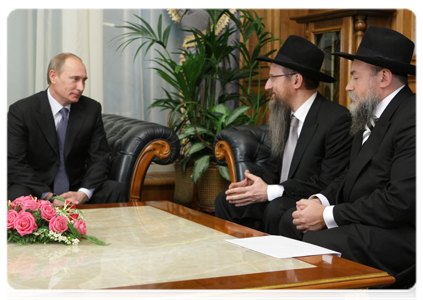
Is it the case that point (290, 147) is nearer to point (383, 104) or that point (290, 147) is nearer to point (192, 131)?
point (383, 104)

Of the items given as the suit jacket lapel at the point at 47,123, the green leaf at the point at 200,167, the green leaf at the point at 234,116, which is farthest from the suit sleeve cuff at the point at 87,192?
the green leaf at the point at 234,116

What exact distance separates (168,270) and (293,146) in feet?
5.80

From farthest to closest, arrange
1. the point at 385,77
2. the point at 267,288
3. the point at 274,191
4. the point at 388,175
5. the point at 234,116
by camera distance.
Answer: the point at 234,116 < the point at 274,191 < the point at 385,77 < the point at 388,175 < the point at 267,288

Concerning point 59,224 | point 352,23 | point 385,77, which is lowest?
point 59,224

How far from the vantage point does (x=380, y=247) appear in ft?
6.28

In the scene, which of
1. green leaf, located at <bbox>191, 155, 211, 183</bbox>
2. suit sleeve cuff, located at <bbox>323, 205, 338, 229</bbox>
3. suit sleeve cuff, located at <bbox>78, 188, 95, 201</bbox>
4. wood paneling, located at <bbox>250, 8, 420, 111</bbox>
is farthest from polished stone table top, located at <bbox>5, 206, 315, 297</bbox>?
wood paneling, located at <bbox>250, 8, 420, 111</bbox>

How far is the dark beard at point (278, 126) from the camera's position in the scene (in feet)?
9.92

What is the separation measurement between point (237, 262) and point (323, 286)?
0.28 metres

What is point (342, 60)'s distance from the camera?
398 centimetres

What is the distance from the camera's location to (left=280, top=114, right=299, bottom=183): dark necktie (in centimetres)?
297

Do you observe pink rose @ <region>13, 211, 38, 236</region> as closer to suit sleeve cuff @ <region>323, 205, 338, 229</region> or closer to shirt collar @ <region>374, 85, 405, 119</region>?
suit sleeve cuff @ <region>323, 205, 338, 229</region>

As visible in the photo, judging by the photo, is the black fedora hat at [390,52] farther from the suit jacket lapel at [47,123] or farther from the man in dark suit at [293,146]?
the suit jacket lapel at [47,123]

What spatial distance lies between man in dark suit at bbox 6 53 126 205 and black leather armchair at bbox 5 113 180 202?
0.08m

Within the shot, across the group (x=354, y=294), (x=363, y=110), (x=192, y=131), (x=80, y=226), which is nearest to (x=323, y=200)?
(x=363, y=110)
